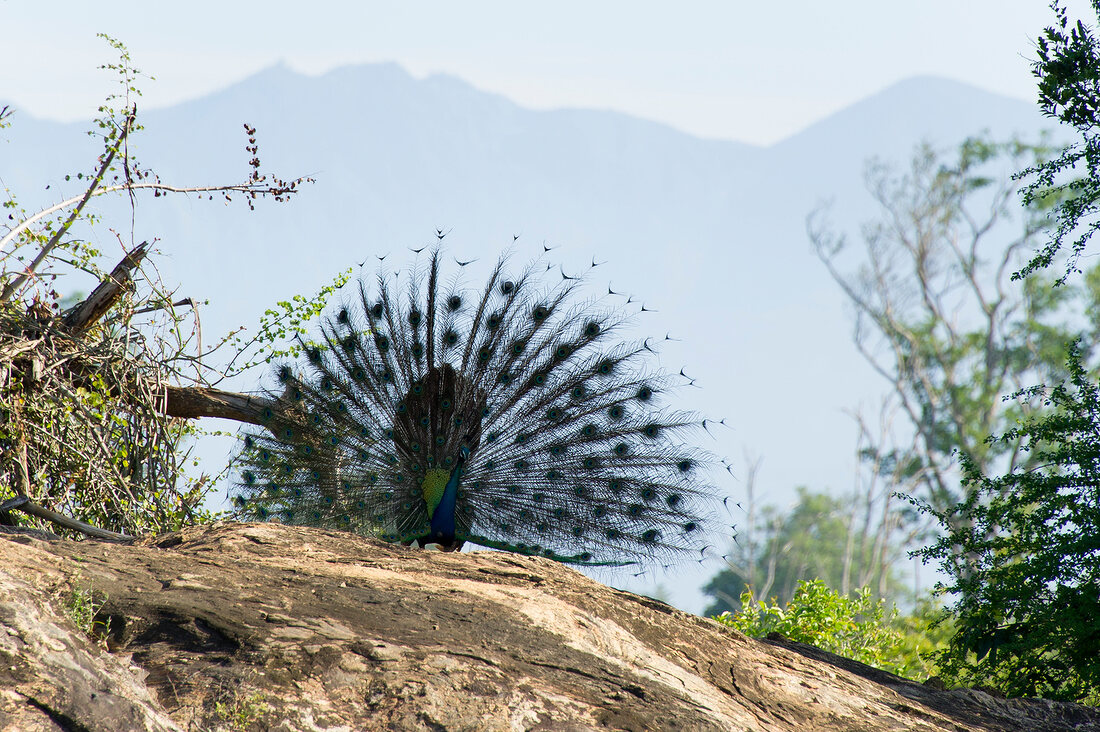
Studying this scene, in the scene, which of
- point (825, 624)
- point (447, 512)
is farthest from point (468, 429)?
point (825, 624)

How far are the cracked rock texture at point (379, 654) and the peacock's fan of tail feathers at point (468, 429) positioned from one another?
3144 mm

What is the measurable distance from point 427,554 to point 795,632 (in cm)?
408

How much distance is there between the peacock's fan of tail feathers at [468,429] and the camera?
31.1 ft

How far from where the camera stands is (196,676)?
13.6ft

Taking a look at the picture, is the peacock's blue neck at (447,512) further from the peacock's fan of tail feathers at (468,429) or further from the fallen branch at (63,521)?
the fallen branch at (63,521)

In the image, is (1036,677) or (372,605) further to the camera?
(1036,677)

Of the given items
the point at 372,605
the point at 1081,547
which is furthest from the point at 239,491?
the point at 1081,547

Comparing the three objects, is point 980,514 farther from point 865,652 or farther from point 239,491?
point 239,491

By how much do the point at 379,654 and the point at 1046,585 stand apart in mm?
5609

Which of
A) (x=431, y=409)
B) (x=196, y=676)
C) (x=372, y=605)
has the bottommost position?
(x=196, y=676)

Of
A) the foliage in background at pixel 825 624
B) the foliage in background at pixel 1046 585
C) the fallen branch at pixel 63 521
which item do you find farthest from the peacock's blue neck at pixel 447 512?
the foliage in background at pixel 1046 585

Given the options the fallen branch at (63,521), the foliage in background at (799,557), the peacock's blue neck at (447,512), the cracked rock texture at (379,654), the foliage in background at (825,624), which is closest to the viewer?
the cracked rock texture at (379,654)

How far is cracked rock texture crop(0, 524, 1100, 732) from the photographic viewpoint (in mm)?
3963

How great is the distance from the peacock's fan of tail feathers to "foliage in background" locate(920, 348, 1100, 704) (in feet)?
8.73
